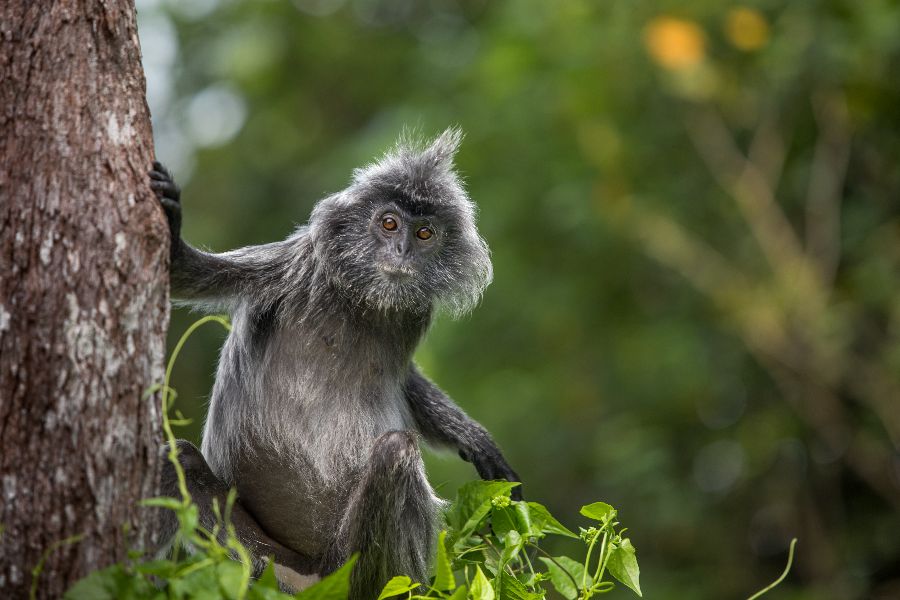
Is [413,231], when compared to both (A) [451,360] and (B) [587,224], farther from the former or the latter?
(A) [451,360]

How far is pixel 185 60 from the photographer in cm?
1284

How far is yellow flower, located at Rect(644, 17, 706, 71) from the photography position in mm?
7820

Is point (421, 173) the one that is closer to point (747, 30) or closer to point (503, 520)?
point (503, 520)

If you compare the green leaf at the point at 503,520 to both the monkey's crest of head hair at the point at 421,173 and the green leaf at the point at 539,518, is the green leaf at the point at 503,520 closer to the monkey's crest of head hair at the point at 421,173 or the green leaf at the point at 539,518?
the green leaf at the point at 539,518

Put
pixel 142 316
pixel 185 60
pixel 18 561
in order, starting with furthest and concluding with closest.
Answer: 1. pixel 185 60
2. pixel 142 316
3. pixel 18 561

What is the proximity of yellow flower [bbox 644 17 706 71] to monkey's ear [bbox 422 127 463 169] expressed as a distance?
11.7 feet

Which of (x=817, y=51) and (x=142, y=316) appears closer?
(x=142, y=316)

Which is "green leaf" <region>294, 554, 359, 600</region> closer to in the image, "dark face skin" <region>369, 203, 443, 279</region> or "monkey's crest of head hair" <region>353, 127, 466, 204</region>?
"dark face skin" <region>369, 203, 443, 279</region>

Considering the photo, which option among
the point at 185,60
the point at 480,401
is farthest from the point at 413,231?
the point at 185,60

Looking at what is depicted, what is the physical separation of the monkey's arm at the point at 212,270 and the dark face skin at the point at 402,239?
0.43 metres

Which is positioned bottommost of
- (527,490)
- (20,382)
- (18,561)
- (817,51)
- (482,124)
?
(527,490)

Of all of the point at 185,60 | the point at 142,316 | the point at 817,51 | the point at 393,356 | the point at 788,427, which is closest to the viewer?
the point at 142,316

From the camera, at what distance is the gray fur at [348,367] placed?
3.90 meters

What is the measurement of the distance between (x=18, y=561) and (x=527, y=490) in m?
7.21
